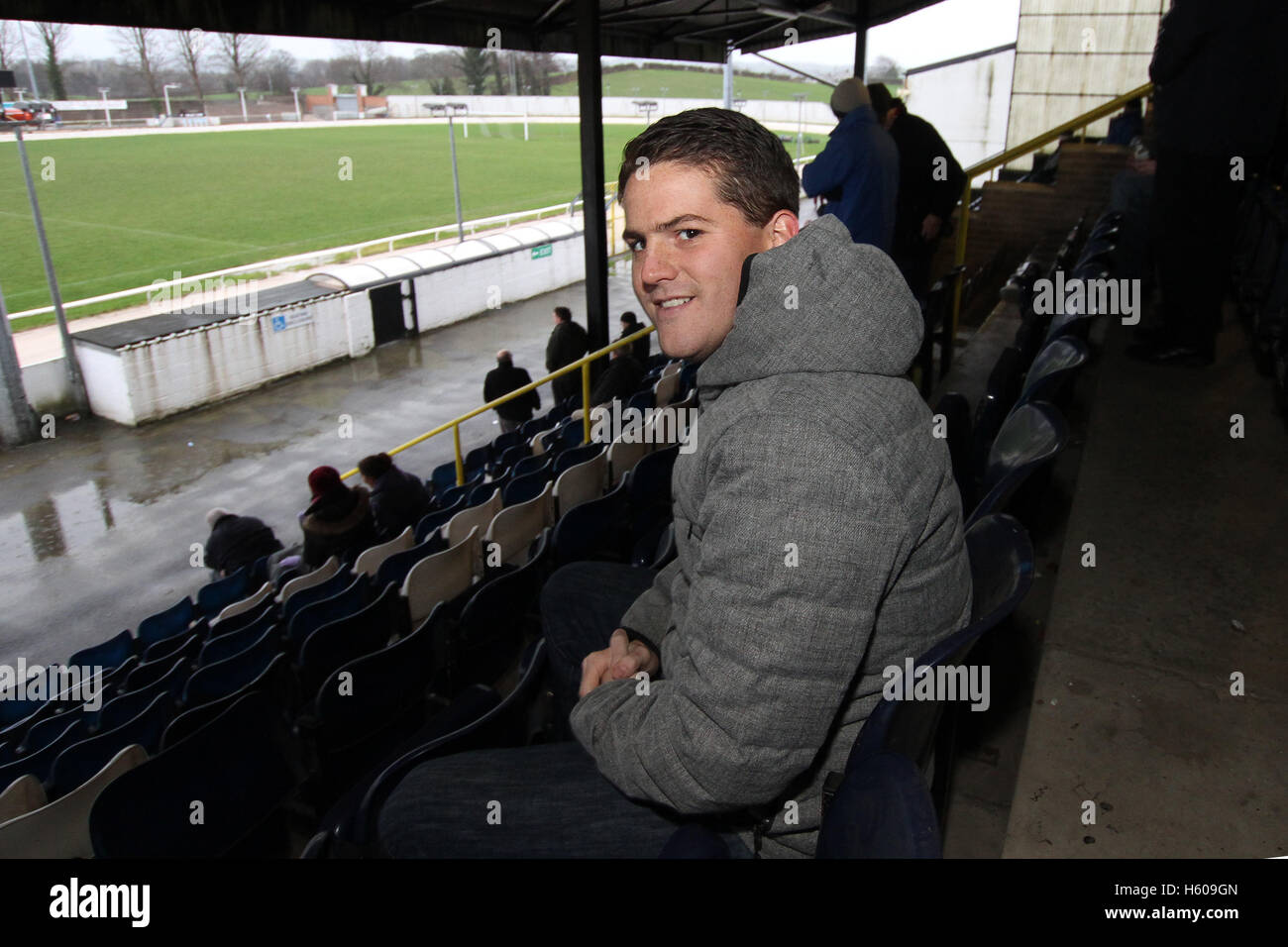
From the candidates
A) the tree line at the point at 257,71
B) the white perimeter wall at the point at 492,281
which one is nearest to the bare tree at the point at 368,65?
the tree line at the point at 257,71

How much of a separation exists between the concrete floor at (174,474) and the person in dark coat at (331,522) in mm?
3509

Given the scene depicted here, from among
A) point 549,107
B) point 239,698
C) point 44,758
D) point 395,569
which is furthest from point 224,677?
point 549,107

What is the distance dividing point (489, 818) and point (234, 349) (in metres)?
15.4

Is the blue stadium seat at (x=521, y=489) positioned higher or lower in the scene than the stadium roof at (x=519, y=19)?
lower

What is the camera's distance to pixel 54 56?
48125 mm

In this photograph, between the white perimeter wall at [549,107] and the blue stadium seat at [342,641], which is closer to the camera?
the blue stadium seat at [342,641]

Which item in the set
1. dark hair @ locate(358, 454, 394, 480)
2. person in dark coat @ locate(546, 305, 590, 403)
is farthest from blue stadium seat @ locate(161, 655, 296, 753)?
person in dark coat @ locate(546, 305, 590, 403)

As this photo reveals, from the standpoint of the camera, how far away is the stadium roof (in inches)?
271

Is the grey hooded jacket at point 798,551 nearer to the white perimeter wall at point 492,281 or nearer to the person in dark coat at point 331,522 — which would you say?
the person in dark coat at point 331,522

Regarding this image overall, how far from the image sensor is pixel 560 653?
66.2 inches

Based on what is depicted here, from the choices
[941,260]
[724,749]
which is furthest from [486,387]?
[724,749]

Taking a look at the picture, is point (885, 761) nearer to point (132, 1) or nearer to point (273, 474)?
point (132, 1)

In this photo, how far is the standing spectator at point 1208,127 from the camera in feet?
10.6

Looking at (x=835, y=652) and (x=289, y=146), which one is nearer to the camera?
(x=835, y=652)
